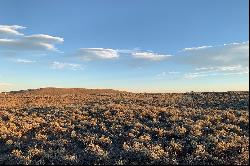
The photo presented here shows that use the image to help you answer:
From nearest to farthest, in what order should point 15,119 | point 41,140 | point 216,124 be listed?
point 41,140 < point 216,124 < point 15,119

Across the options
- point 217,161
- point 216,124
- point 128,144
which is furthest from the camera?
point 216,124

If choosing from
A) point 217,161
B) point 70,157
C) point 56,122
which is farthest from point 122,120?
point 217,161

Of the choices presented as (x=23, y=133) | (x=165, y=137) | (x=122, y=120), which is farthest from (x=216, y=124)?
(x=23, y=133)

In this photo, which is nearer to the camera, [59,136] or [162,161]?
[162,161]

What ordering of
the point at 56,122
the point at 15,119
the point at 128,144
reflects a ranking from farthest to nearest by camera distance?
1. the point at 15,119
2. the point at 56,122
3. the point at 128,144

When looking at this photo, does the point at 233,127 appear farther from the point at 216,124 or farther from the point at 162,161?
the point at 162,161

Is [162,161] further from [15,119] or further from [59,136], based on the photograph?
[15,119]

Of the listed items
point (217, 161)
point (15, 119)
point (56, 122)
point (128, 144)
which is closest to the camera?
point (217, 161)

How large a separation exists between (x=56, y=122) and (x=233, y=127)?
12.7 meters

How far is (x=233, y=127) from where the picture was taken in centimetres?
2386

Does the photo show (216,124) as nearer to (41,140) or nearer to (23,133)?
(41,140)

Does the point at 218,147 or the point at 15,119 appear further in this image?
the point at 15,119

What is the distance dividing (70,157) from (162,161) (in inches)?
191

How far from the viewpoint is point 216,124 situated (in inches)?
995
